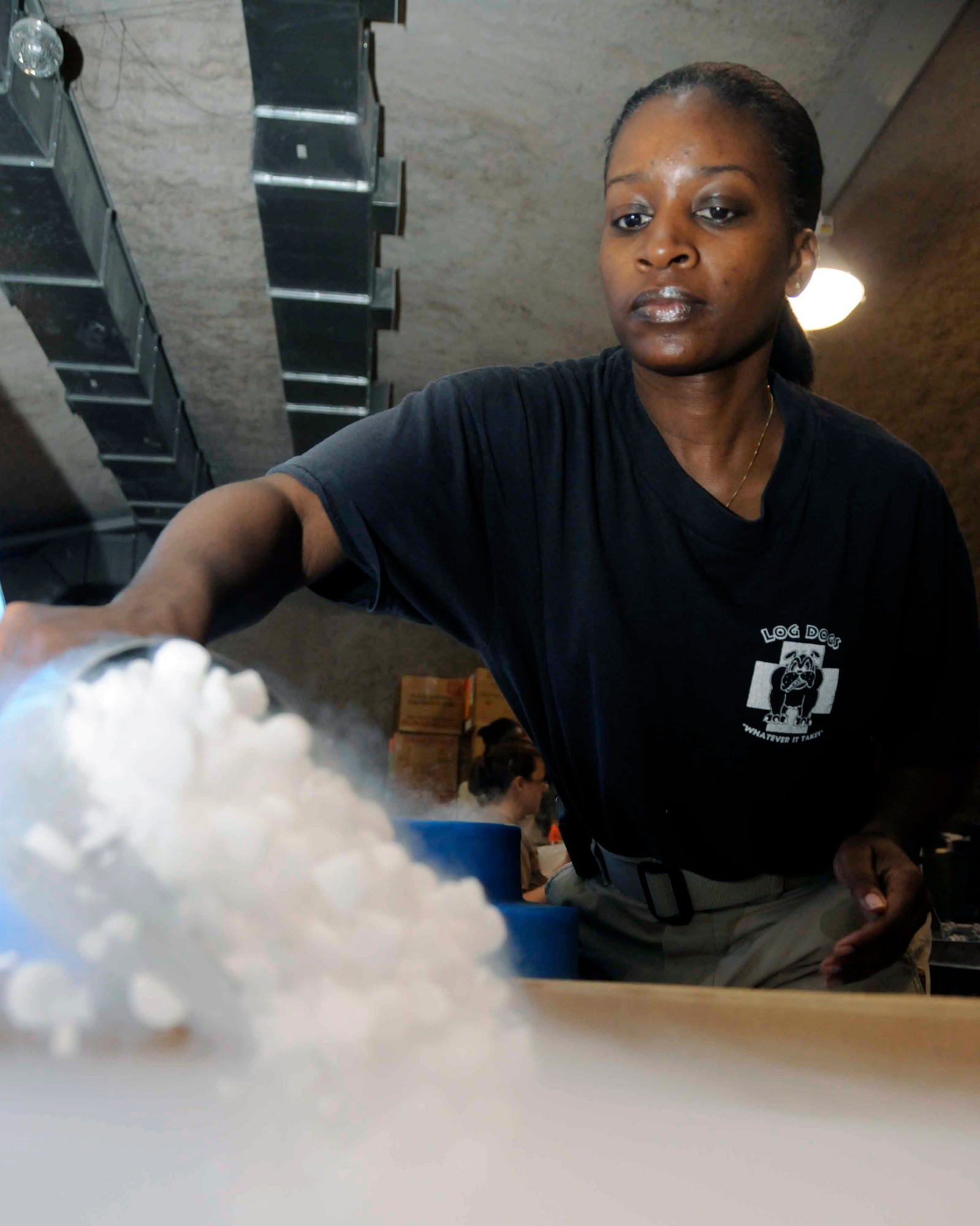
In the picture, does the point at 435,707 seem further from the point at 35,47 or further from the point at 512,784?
the point at 35,47

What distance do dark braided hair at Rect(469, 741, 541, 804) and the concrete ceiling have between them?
158cm

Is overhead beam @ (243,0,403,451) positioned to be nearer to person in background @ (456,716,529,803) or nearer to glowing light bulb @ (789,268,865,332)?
glowing light bulb @ (789,268,865,332)

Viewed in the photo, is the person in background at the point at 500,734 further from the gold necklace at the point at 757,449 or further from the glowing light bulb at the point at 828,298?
the gold necklace at the point at 757,449

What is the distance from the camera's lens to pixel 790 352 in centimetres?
115

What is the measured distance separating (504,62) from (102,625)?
271cm

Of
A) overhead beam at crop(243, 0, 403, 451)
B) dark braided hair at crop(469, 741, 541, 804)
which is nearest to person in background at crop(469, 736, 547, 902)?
dark braided hair at crop(469, 741, 541, 804)

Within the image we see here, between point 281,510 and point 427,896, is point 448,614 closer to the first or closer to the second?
point 281,510

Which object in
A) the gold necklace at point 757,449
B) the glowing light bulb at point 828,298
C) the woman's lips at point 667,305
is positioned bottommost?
the glowing light bulb at point 828,298

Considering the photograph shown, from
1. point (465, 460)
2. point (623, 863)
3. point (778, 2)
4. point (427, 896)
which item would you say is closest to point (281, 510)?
point (465, 460)

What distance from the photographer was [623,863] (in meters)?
0.99

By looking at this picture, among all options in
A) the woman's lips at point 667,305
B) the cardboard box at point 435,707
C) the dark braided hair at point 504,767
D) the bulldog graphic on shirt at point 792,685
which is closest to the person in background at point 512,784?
the dark braided hair at point 504,767

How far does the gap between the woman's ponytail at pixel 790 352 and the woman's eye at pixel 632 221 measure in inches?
10.1

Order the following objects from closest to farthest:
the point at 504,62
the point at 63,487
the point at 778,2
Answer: the point at 778,2 < the point at 504,62 < the point at 63,487

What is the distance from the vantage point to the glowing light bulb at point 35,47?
262 cm
